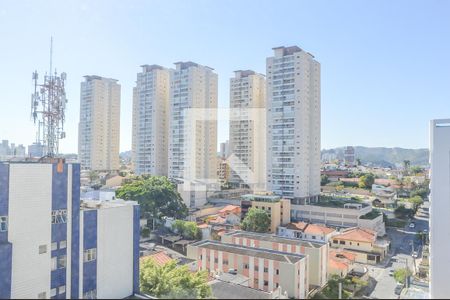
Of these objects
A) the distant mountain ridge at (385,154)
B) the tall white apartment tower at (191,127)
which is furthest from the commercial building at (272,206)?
the distant mountain ridge at (385,154)

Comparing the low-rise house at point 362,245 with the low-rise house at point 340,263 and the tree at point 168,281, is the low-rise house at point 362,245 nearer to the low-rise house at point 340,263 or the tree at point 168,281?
the low-rise house at point 340,263

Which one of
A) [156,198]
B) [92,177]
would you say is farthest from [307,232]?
[92,177]

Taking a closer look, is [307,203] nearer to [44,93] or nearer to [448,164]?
[448,164]

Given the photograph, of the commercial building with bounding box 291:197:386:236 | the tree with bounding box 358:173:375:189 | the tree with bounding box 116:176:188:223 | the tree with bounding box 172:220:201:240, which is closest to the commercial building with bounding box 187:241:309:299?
the tree with bounding box 172:220:201:240

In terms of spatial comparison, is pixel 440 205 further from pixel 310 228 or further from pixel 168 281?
pixel 310 228

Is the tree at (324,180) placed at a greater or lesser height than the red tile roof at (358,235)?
greater

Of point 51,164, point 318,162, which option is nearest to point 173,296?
point 51,164

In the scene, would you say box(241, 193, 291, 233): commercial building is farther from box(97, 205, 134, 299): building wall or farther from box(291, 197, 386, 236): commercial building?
box(97, 205, 134, 299): building wall
